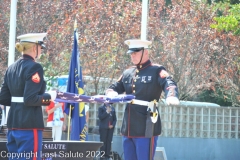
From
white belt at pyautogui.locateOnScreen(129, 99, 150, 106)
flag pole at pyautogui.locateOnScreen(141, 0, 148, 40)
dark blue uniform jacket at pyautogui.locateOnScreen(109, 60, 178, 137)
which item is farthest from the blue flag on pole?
white belt at pyautogui.locateOnScreen(129, 99, 150, 106)

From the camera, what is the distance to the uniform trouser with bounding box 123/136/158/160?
793cm

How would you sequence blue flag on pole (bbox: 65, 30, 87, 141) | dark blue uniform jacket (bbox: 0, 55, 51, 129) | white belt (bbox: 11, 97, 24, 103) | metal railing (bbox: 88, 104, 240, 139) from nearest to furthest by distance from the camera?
dark blue uniform jacket (bbox: 0, 55, 51, 129) → white belt (bbox: 11, 97, 24, 103) → blue flag on pole (bbox: 65, 30, 87, 141) → metal railing (bbox: 88, 104, 240, 139)

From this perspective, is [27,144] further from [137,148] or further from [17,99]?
[137,148]

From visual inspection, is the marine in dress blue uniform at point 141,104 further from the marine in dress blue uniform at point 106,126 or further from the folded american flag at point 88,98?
the marine in dress blue uniform at point 106,126

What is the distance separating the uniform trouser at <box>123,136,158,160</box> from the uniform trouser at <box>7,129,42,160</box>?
1.39 meters

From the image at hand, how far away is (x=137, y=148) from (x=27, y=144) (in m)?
1.61

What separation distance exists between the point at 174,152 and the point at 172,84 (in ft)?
36.1

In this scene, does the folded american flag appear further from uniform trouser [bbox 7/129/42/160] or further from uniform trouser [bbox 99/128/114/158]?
uniform trouser [bbox 99/128/114/158]

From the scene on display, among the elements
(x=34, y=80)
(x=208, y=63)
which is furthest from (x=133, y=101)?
(x=208, y=63)

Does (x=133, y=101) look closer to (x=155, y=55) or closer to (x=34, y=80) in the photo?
(x=34, y=80)

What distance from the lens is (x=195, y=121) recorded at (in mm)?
18812

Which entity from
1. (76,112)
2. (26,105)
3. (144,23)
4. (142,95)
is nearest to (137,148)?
(142,95)

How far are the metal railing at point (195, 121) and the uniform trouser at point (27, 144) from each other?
10874 millimetres

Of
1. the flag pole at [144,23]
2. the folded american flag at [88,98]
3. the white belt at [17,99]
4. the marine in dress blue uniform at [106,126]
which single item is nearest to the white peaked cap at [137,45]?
the folded american flag at [88,98]
